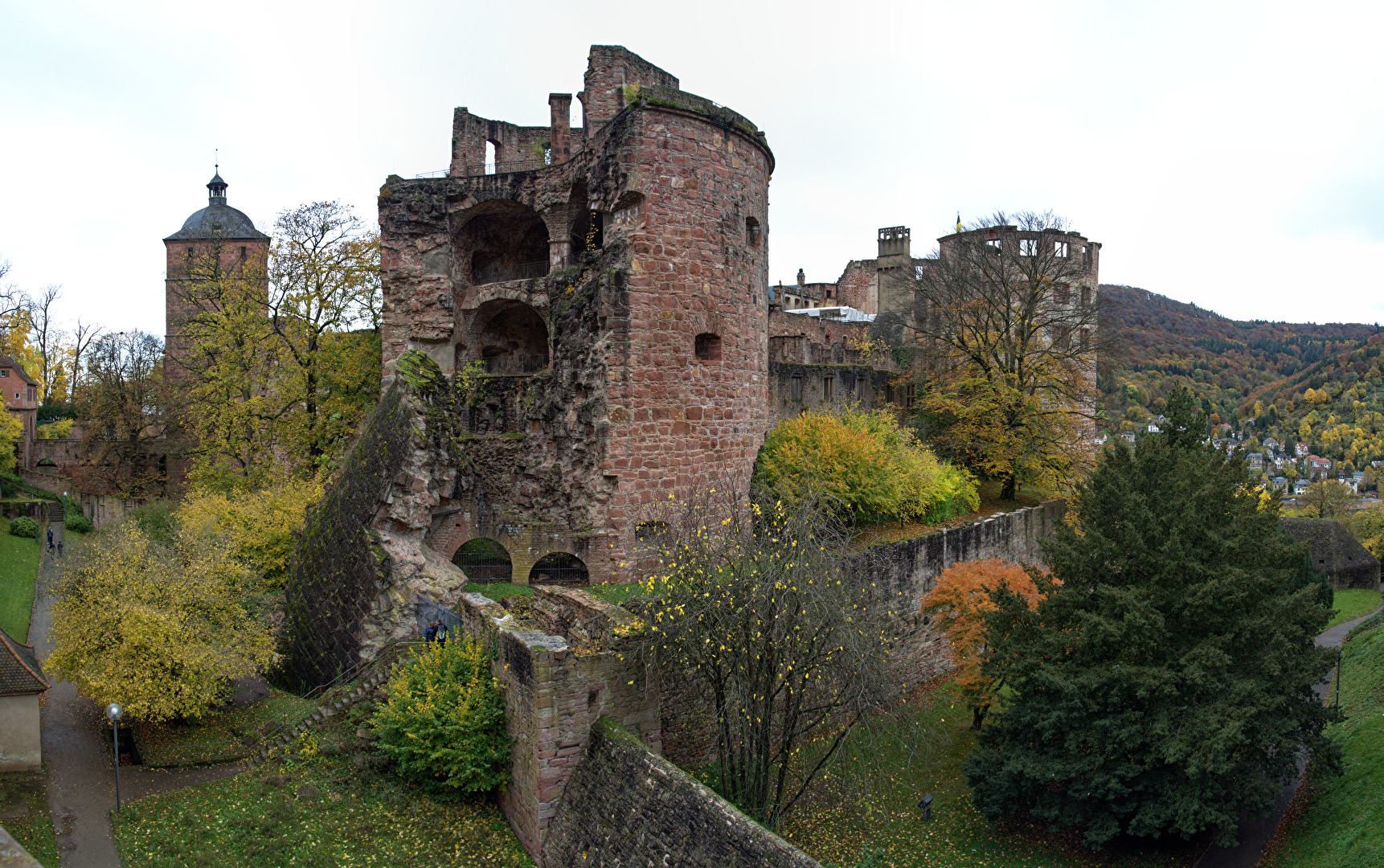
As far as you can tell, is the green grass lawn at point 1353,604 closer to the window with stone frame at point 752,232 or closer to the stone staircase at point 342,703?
the window with stone frame at point 752,232

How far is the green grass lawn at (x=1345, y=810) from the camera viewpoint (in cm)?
1132

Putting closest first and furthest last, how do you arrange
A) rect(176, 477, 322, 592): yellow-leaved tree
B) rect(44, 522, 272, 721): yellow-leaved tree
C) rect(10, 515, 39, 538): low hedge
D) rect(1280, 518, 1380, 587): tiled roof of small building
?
rect(44, 522, 272, 721): yellow-leaved tree
rect(176, 477, 322, 592): yellow-leaved tree
rect(10, 515, 39, 538): low hedge
rect(1280, 518, 1380, 587): tiled roof of small building

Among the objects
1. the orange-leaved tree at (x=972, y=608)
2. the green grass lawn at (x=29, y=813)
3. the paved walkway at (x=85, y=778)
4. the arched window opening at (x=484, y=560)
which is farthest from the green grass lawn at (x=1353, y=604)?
the green grass lawn at (x=29, y=813)

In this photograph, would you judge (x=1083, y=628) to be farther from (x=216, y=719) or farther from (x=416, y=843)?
(x=216, y=719)

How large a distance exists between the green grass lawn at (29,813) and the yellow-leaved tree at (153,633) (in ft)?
4.55

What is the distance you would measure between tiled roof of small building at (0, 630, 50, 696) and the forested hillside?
6347cm

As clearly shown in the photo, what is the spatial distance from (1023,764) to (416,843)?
28.1 feet

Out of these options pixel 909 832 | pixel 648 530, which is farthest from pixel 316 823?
pixel 909 832

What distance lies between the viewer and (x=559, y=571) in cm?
1667

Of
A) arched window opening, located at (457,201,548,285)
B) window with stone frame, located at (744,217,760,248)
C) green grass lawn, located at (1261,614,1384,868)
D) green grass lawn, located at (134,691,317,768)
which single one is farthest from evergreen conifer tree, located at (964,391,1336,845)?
arched window opening, located at (457,201,548,285)

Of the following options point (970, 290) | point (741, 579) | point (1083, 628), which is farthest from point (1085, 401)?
point (741, 579)

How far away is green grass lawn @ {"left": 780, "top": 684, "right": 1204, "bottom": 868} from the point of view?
12305 millimetres

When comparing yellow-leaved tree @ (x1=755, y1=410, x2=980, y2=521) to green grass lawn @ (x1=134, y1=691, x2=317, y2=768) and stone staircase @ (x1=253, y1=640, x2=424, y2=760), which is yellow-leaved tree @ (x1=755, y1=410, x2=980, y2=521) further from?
green grass lawn @ (x1=134, y1=691, x2=317, y2=768)

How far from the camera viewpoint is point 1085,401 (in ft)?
85.3
